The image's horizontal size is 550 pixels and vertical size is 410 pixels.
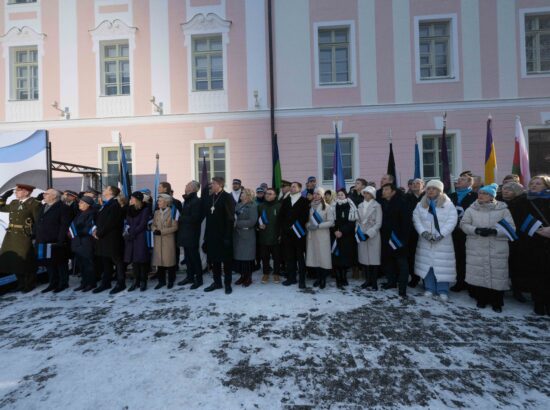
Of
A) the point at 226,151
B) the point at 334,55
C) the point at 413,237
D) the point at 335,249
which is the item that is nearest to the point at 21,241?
the point at 335,249

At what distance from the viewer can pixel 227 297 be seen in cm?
452

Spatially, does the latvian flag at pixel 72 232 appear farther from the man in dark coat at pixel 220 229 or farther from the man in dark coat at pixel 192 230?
the man in dark coat at pixel 220 229

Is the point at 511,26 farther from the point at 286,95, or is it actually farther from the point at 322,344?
the point at 322,344

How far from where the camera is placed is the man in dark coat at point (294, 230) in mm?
4867

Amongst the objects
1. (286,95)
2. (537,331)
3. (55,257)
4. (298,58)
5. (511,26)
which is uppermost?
(511,26)

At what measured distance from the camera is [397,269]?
4.87m

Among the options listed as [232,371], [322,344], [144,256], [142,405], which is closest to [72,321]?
[144,256]

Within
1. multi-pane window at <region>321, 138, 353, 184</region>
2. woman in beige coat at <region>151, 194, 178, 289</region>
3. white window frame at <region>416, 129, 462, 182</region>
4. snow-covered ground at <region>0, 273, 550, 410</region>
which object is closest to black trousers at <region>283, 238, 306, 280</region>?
snow-covered ground at <region>0, 273, 550, 410</region>

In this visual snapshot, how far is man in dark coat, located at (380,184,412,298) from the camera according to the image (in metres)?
4.47

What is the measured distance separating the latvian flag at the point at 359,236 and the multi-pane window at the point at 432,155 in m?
6.28

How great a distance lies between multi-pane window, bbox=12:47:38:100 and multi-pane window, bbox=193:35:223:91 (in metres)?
5.90

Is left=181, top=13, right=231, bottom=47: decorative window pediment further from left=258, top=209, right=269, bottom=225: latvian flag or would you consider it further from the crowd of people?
left=258, top=209, right=269, bottom=225: latvian flag

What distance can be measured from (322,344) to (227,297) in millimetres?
1929

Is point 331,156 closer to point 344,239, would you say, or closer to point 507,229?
point 344,239
